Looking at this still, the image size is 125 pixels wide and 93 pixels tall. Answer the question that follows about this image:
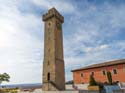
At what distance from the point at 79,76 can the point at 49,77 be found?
55.4ft

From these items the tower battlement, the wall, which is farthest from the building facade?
the tower battlement

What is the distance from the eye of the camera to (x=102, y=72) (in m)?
39.7

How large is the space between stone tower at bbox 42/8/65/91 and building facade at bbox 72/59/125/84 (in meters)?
12.3

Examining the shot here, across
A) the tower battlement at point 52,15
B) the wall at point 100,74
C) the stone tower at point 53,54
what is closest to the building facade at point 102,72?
the wall at point 100,74

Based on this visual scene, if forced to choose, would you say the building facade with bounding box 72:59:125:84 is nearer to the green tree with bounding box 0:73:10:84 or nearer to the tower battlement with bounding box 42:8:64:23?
the tower battlement with bounding box 42:8:64:23

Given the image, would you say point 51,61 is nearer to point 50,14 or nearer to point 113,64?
point 50,14

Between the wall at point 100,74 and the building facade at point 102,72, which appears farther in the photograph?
the building facade at point 102,72

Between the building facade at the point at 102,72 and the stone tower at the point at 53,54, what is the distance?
40.2 ft

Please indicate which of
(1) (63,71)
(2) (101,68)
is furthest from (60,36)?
(2) (101,68)

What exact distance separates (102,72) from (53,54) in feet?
51.3

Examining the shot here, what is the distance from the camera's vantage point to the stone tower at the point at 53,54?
3001 centimetres

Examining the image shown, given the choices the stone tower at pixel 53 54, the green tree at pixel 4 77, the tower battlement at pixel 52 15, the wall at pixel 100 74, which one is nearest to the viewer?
the stone tower at pixel 53 54

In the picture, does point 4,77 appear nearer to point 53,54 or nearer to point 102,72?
point 53,54

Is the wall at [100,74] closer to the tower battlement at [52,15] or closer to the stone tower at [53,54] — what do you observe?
the stone tower at [53,54]
